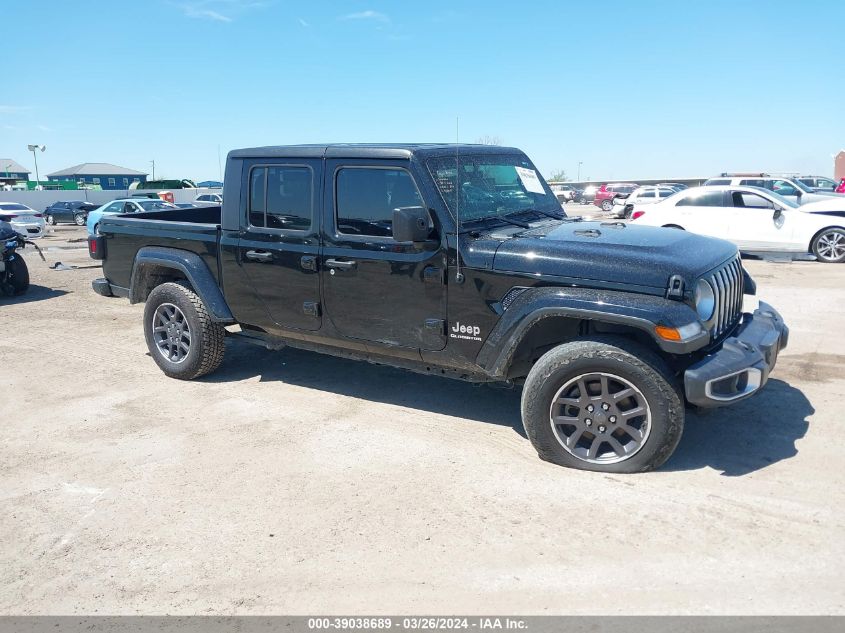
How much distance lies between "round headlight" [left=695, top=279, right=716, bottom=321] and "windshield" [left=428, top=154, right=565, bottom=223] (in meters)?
1.53

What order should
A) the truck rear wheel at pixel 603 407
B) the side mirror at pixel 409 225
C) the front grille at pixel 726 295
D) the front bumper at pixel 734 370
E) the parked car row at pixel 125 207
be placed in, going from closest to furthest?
the front bumper at pixel 734 370
the truck rear wheel at pixel 603 407
the front grille at pixel 726 295
the side mirror at pixel 409 225
the parked car row at pixel 125 207

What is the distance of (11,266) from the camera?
1082 centimetres

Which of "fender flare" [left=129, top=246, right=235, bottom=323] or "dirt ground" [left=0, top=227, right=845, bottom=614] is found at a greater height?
"fender flare" [left=129, top=246, right=235, bottom=323]

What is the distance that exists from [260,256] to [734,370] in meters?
3.49

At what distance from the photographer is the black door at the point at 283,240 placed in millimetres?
5230

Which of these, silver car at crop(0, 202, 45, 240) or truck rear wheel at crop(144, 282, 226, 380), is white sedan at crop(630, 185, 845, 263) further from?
silver car at crop(0, 202, 45, 240)

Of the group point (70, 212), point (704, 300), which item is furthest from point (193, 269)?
point (70, 212)

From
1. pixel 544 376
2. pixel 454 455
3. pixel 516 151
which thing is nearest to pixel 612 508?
pixel 544 376

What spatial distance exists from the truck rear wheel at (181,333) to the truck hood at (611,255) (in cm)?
290

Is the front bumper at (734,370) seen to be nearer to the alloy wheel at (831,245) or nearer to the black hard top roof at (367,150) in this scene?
the black hard top roof at (367,150)

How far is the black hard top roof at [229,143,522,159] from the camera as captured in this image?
484cm

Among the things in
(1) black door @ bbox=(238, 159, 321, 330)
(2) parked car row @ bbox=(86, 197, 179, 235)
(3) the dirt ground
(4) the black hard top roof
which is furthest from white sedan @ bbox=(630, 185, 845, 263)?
(2) parked car row @ bbox=(86, 197, 179, 235)

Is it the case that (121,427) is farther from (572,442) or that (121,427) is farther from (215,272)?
(572,442)

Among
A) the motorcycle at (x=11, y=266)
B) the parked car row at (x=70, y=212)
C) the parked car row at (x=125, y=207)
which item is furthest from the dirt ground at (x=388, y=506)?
the parked car row at (x=70, y=212)
